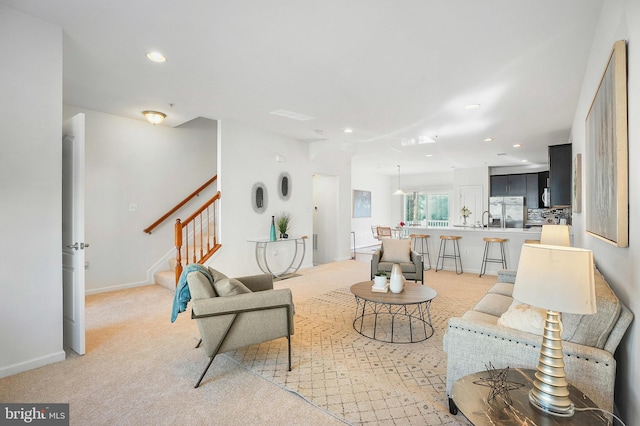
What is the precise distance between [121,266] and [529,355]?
5.45 m

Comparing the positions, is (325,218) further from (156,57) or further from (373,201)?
(156,57)

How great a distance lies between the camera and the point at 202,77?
356 centimetres

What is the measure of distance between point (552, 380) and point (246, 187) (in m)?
4.94

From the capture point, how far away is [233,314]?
2387 millimetres

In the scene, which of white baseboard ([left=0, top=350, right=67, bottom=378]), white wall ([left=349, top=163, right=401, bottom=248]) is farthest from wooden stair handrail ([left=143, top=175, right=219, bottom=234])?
white wall ([left=349, top=163, right=401, bottom=248])

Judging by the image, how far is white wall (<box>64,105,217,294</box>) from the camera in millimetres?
4832

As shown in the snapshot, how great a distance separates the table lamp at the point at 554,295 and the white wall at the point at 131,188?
546 cm

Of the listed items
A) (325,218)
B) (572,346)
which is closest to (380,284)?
(572,346)

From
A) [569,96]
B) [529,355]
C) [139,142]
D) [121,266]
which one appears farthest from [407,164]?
[529,355]

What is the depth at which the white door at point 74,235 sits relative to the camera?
2.80 meters

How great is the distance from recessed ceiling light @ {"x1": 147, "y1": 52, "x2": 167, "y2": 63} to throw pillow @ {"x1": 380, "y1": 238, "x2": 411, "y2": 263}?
12.5 ft

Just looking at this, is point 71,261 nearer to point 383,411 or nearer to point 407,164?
point 383,411

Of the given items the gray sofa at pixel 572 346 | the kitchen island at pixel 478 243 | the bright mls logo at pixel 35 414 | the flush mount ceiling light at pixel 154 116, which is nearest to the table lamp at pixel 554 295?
the gray sofa at pixel 572 346

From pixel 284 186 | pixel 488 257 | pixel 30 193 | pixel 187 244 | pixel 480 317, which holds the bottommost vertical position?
pixel 488 257
